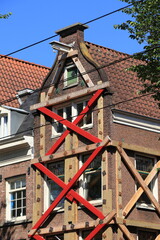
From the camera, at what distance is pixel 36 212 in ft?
117

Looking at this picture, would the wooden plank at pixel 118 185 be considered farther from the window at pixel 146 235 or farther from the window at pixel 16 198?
the window at pixel 16 198

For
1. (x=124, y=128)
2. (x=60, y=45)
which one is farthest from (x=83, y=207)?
(x=60, y=45)

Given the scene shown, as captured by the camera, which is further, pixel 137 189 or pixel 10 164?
pixel 10 164

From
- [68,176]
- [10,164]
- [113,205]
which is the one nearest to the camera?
[113,205]

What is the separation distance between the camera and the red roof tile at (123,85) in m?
34.8

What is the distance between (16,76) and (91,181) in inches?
491

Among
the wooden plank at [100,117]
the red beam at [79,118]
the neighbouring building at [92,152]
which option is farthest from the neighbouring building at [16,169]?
the wooden plank at [100,117]

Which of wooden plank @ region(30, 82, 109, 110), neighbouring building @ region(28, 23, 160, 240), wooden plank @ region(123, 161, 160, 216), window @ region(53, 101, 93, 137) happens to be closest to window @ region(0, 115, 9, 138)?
neighbouring building @ region(28, 23, 160, 240)

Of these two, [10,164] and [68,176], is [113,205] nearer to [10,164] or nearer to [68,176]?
[68,176]

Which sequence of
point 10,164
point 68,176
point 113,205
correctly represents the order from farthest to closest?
point 10,164 → point 68,176 → point 113,205

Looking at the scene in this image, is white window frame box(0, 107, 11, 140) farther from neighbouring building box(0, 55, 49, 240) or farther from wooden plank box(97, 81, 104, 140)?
wooden plank box(97, 81, 104, 140)

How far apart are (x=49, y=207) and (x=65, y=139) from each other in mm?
3231

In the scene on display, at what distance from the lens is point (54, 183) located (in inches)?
1407

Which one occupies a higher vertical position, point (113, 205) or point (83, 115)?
point (83, 115)
